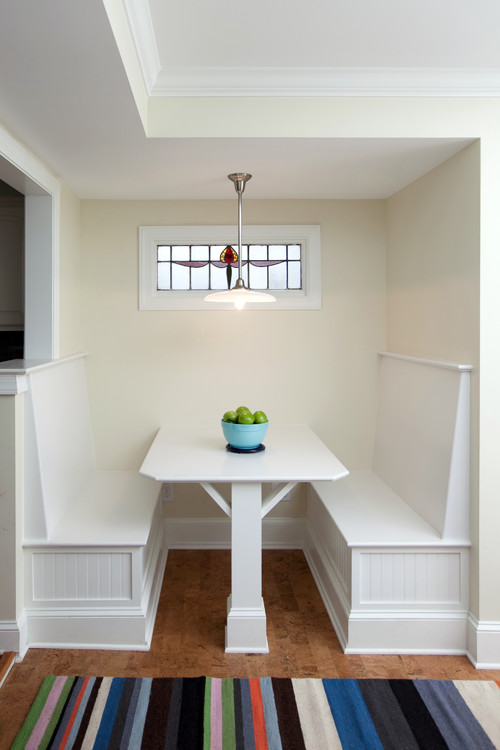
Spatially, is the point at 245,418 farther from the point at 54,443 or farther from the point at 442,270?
the point at 442,270

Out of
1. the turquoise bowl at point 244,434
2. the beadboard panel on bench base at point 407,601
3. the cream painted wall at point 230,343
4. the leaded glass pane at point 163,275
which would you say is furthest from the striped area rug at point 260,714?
the leaded glass pane at point 163,275

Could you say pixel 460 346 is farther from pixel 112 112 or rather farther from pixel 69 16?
pixel 69 16

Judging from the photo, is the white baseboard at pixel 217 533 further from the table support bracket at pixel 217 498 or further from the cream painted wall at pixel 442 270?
the cream painted wall at pixel 442 270

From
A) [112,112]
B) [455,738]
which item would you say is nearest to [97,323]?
[112,112]

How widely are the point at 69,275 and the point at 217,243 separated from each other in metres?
0.88

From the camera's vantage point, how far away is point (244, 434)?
2666mm

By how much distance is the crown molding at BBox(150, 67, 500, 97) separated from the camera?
2.21 metres

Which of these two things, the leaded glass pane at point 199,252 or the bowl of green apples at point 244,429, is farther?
the leaded glass pane at point 199,252

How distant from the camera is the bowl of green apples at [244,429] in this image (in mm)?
2656

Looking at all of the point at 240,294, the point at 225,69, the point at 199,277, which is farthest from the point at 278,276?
the point at 225,69

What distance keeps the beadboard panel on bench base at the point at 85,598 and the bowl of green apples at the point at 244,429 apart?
0.68m

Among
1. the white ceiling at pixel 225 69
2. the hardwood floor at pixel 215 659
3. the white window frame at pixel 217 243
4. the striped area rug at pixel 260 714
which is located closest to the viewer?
the white ceiling at pixel 225 69

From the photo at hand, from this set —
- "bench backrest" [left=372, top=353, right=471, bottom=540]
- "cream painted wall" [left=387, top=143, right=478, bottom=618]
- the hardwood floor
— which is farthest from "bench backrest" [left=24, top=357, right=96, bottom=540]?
"cream painted wall" [left=387, top=143, right=478, bottom=618]

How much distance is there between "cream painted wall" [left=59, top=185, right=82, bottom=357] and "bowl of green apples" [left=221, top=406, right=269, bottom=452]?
39.9 inches
